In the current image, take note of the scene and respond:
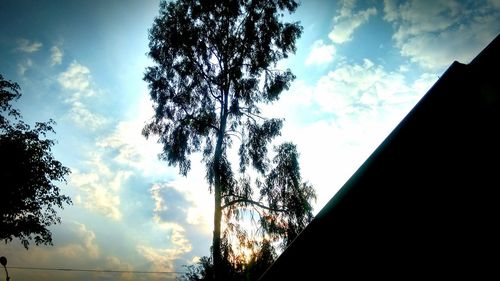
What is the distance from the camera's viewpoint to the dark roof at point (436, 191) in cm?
177

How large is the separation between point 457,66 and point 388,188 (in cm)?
107

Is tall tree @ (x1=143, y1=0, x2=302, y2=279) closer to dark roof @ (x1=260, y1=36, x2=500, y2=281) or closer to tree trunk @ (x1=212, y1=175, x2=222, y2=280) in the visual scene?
tree trunk @ (x1=212, y1=175, x2=222, y2=280)

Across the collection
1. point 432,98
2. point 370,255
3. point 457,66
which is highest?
point 457,66

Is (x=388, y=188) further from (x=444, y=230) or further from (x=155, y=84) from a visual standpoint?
(x=155, y=84)

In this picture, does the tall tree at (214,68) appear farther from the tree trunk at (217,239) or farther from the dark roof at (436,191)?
the dark roof at (436,191)

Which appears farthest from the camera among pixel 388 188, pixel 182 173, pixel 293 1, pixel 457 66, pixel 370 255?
pixel 293 1

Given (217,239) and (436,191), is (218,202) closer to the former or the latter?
(217,239)

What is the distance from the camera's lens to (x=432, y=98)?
5.89 feet

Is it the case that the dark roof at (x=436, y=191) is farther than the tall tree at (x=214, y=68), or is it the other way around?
the tall tree at (x=214, y=68)

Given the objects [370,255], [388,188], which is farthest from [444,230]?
[370,255]

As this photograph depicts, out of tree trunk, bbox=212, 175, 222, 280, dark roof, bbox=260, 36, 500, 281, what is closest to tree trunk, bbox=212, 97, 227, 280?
tree trunk, bbox=212, 175, 222, 280

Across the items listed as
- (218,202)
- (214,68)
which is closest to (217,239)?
(218,202)

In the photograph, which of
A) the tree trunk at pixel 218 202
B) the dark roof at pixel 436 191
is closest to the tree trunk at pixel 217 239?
the tree trunk at pixel 218 202

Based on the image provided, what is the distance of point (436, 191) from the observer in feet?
6.79
